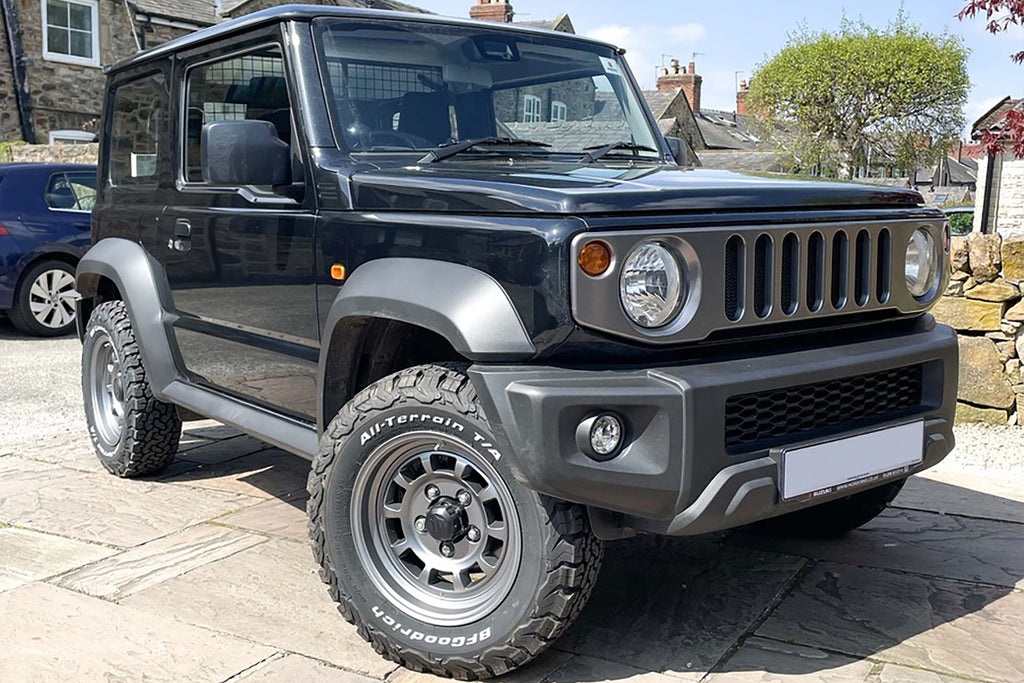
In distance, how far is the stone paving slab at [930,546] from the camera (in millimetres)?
3790

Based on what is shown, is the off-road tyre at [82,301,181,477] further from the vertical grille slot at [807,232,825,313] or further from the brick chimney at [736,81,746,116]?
the brick chimney at [736,81,746,116]

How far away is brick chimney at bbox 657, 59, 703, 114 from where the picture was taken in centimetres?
4512

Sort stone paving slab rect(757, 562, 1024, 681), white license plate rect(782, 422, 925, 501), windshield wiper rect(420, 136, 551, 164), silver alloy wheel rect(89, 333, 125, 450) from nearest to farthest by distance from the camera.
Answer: white license plate rect(782, 422, 925, 501)
stone paving slab rect(757, 562, 1024, 681)
windshield wiper rect(420, 136, 551, 164)
silver alloy wheel rect(89, 333, 125, 450)

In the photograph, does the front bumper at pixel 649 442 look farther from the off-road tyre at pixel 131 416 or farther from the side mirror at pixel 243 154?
the off-road tyre at pixel 131 416

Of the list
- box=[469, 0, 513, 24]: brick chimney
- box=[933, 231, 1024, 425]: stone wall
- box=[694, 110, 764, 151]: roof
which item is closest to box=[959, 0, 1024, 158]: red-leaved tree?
box=[933, 231, 1024, 425]: stone wall

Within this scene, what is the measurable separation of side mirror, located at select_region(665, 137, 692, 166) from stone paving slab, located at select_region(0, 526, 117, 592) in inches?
105

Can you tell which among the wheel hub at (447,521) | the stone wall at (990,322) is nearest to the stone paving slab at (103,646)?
the wheel hub at (447,521)

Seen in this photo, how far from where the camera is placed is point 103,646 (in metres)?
3.18

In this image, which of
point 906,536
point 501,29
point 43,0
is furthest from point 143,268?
point 43,0

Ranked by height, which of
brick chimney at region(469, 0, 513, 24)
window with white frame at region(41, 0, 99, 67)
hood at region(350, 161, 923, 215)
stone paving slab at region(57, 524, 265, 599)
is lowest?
stone paving slab at region(57, 524, 265, 599)

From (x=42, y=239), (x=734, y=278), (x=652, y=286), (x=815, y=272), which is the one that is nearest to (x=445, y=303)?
(x=652, y=286)

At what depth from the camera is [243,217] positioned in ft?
12.4

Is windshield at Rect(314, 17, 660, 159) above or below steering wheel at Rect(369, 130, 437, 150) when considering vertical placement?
above

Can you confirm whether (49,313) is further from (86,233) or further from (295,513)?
(295,513)
